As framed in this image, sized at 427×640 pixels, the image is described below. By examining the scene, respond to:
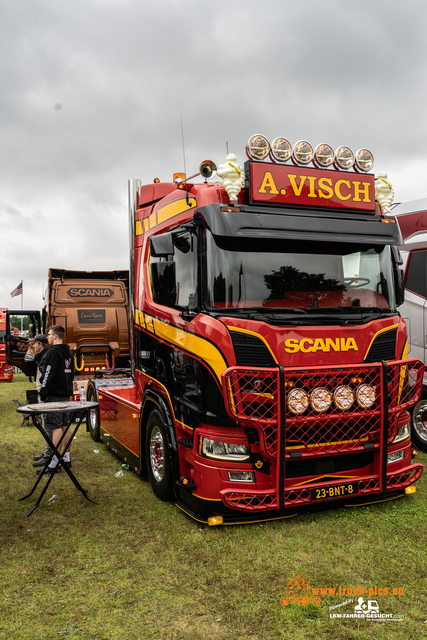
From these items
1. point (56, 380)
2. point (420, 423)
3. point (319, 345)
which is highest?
point (319, 345)

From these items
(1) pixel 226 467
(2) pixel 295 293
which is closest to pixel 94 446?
(1) pixel 226 467

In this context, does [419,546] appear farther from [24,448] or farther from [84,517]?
[24,448]

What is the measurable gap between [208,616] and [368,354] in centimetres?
262

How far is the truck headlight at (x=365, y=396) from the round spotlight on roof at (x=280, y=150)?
90.3 inches

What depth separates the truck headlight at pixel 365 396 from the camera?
4449mm

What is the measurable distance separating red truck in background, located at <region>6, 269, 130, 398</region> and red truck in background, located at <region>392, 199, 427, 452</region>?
26.7ft

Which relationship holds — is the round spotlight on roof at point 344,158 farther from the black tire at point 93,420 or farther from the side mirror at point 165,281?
the black tire at point 93,420

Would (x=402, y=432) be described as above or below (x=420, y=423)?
above

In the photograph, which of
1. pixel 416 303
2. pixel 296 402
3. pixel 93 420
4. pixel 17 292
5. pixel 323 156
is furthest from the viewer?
pixel 17 292

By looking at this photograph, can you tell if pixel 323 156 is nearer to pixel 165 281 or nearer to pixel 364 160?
pixel 364 160

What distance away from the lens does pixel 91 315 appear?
1359cm

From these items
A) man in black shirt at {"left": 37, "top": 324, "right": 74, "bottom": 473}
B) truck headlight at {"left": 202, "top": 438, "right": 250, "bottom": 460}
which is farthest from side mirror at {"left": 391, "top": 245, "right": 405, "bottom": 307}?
man in black shirt at {"left": 37, "top": 324, "right": 74, "bottom": 473}

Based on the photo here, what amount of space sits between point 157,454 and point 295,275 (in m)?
2.49

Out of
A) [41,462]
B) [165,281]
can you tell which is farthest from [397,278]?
[41,462]
